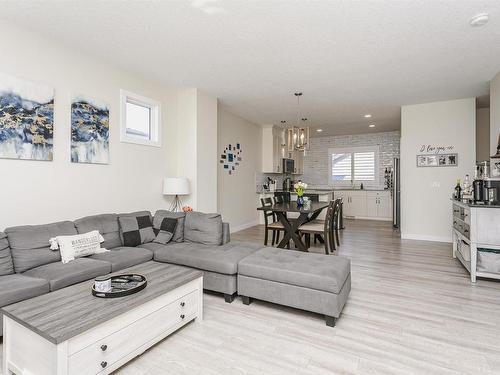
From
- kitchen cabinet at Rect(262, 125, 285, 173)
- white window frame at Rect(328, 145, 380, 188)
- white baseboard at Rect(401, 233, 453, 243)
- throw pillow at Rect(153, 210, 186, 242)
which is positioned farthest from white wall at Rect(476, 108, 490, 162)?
throw pillow at Rect(153, 210, 186, 242)

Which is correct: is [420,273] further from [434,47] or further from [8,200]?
[8,200]

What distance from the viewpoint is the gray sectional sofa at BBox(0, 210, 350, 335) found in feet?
7.50

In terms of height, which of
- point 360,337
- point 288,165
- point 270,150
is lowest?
point 360,337

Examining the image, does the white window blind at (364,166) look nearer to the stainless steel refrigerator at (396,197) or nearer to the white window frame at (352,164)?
the white window frame at (352,164)

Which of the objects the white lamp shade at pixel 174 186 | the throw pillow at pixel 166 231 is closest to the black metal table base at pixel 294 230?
the white lamp shade at pixel 174 186

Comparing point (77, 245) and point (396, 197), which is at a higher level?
point (396, 197)

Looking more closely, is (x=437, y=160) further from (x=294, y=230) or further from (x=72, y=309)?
(x=72, y=309)

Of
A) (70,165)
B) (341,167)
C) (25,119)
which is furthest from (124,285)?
(341,167)

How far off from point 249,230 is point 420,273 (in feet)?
12.4

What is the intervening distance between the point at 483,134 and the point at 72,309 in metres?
7.50

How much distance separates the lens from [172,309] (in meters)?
2.14

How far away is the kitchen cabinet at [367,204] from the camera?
27.1 feet

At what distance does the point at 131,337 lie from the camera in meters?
1.83

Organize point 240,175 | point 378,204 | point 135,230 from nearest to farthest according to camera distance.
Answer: point 135,230, point 240,175, point 378,204
